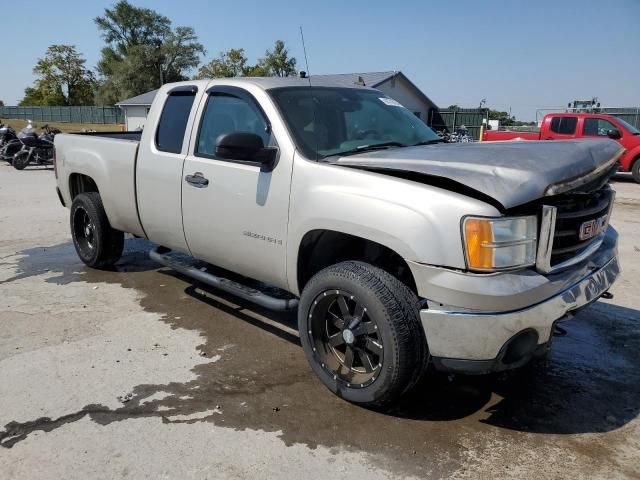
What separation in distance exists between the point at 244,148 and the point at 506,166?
158cm

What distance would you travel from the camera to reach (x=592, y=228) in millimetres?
3203

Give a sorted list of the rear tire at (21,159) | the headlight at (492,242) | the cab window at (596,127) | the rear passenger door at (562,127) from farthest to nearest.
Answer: the rear tire at (21,159)
the rear passenger door at (562,127)
the cab window at (596,127)
the headlight at (492,242)

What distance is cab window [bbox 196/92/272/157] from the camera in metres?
3.92

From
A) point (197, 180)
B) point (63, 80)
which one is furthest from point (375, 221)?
point (63, 80)

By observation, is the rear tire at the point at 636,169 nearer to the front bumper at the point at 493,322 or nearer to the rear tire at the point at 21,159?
the front bumper at the point at 493,322

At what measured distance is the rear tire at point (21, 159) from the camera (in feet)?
55.3

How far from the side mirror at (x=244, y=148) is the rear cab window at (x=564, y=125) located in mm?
14059

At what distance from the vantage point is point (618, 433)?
3.02 m

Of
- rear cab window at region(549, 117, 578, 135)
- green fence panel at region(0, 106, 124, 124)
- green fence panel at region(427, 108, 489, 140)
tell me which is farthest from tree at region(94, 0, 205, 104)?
rear cab window at region(549, 117, 578, 135)

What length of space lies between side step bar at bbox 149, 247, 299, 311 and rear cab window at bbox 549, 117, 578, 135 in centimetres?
1354

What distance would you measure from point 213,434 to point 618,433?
87.6 inches

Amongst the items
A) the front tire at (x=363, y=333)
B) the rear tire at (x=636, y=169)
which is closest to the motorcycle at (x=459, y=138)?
the front tire at (x=363, y=333)

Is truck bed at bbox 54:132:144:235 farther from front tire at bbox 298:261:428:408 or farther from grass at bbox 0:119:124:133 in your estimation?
grass at bbox 0:119:124:133

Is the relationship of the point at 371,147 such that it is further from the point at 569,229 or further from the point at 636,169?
the point at 636,169
